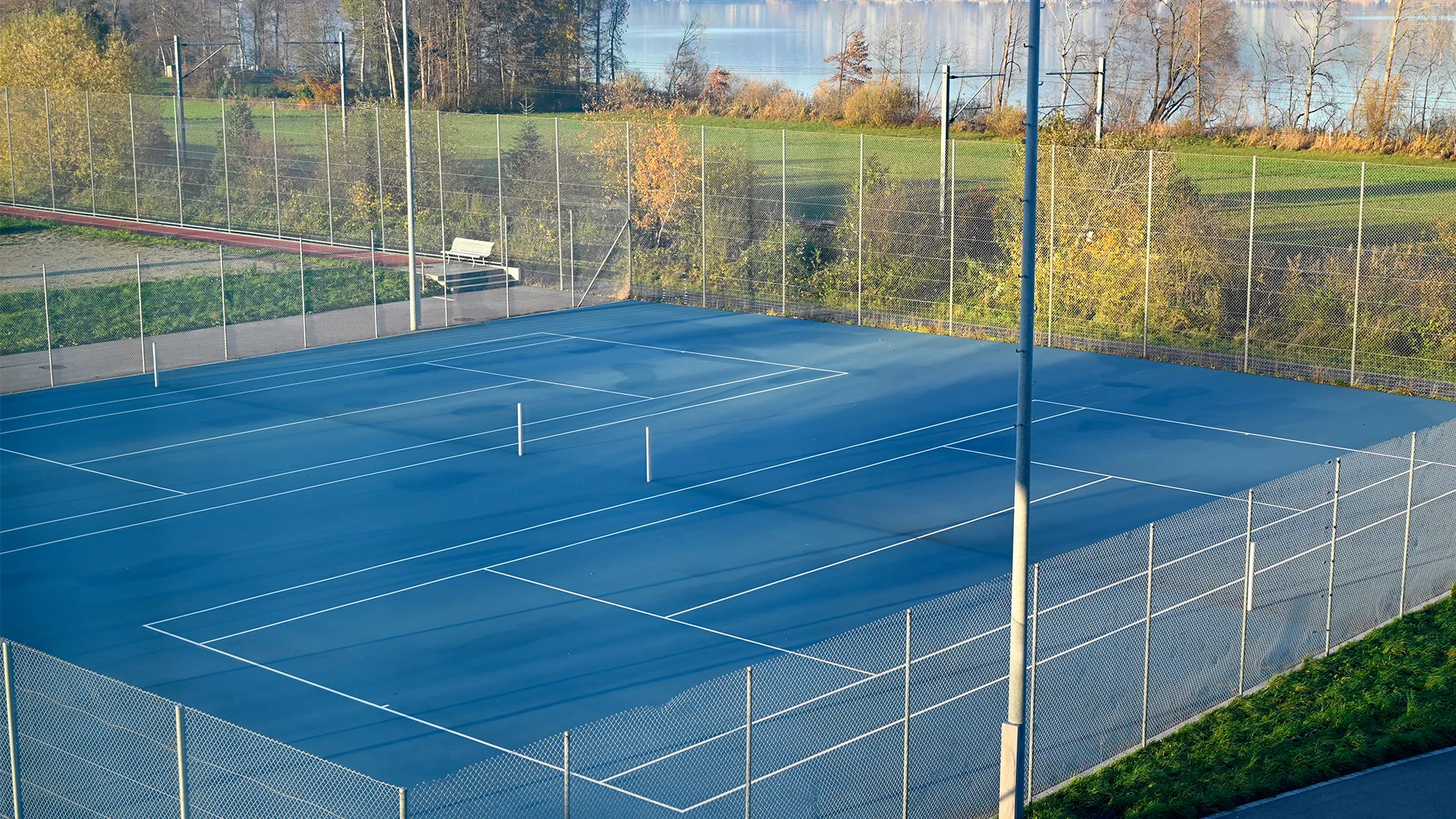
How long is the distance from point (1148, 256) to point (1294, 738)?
69.7 ft

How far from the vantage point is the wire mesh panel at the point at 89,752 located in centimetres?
1381

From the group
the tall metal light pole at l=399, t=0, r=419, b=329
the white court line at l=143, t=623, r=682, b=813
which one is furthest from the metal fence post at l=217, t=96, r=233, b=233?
the white court line at l=143, t=623, r=682, b=813

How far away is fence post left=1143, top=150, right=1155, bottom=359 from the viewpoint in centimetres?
3546

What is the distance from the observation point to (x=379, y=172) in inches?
1906

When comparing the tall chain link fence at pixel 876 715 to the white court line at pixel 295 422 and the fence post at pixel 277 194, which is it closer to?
the white court line at pixel 295 422

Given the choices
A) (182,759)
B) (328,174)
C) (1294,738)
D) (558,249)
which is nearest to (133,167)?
(328,174)

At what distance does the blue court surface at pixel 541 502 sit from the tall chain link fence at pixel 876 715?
3.97 ft

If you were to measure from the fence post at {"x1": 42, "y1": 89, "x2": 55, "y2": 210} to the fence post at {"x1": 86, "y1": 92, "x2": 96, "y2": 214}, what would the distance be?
1.20m

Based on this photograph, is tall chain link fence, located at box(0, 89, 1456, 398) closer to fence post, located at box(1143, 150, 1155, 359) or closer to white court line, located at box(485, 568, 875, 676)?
fence post, located at box(1143, 150, 1155, 359)

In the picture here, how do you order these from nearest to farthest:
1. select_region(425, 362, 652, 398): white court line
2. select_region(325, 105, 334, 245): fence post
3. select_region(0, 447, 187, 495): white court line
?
select_region(0, 447, 187, 495): white court line
select_region(425, 362, 652, 398): white court line
select_region(325, 105, 334, 245): fence post

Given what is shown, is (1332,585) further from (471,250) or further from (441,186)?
(441,186)

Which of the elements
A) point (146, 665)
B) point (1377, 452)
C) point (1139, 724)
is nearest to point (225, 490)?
point (146, 665)

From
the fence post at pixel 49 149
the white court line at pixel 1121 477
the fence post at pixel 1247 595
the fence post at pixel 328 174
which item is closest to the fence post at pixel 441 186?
the fence post at pixel 328 174

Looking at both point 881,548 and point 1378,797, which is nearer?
point 1378,797
